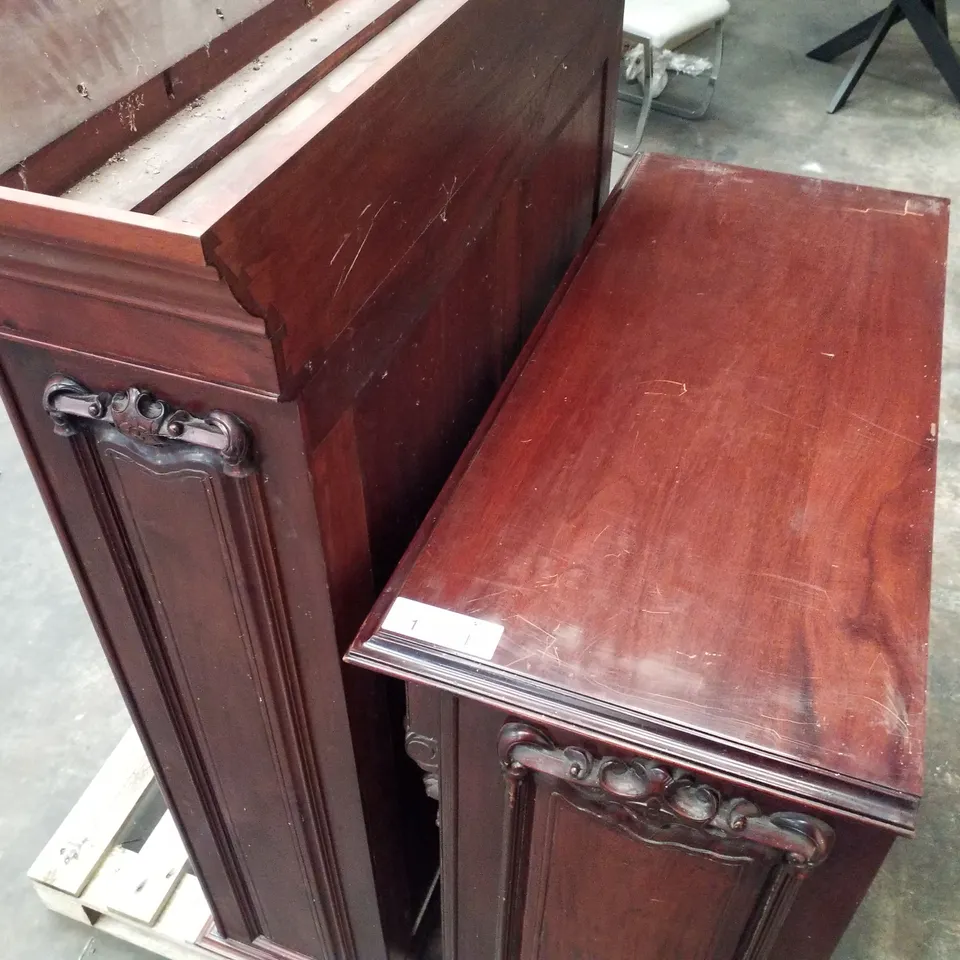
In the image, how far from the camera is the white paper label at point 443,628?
0.63 m

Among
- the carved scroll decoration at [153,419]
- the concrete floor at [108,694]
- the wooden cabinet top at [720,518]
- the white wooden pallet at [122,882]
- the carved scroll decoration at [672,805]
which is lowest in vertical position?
the concrete floor at [108,694]

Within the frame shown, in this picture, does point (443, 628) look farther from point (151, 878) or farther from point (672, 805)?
point (151, 878)

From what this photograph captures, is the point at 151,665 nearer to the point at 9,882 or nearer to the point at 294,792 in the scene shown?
the point at 294,792

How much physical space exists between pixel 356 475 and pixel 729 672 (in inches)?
11.5

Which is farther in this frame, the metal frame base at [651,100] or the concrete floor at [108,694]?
the metal frame base at [651,100]

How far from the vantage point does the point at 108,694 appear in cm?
152

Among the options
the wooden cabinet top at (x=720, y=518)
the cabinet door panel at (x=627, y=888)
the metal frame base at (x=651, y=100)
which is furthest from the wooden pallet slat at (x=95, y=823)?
the metal frame base at (x=651, y=100)

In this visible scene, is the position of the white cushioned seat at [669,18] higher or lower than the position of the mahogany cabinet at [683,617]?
lower

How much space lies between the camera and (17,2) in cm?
46

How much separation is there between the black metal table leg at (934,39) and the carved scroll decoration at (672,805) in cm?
312

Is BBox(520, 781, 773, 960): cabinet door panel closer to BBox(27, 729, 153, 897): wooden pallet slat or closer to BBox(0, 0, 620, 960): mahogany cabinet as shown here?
BBox(0, 0, 620, 960): mahogany cabinet

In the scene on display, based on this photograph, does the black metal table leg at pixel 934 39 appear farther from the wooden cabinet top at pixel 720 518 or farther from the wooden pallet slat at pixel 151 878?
the wooden pallet slat at pixel 151 878

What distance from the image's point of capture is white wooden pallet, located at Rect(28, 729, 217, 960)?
1147 millimetres

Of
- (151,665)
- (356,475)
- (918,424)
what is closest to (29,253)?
(356,475)
